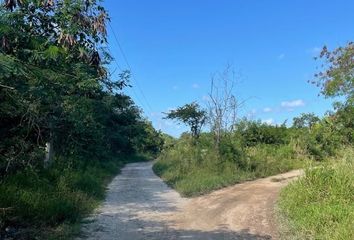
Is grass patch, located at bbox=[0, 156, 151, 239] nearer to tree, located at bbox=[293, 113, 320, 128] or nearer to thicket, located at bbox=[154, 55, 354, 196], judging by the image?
thicket, located at bbox=[154, 55, 354, 196]

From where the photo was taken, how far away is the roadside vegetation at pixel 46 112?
502 centimetres

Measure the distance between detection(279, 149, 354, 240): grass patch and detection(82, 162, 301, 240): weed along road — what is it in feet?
1.90

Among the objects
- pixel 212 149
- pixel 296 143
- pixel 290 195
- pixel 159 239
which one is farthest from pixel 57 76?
pixel 296 143

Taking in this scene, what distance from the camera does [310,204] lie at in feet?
36.4

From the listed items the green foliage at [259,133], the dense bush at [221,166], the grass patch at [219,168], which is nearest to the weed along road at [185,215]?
the grass patch at [219,168]

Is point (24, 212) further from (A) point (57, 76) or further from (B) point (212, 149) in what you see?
(B) point (212, 149)

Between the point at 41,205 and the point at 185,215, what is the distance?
3.80 m

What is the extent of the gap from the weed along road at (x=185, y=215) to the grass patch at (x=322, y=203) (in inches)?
22.8

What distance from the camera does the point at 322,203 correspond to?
1091 centimetres

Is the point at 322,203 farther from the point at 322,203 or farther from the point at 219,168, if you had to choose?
the point at 219,168

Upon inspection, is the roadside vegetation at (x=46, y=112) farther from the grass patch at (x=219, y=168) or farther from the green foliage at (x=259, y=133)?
the green foliage at (x=259, y=133)

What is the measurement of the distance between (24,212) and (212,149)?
13.4m

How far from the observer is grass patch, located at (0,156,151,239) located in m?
9.02

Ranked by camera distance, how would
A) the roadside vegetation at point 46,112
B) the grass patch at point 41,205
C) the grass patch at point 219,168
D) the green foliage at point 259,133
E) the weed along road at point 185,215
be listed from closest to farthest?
1. the roadside vegetation at point 46,112
2. the grass patch at point 41,205
3. the weed along road at point 185,215
4. the grass patch at point 219,168
5. the green foliage at point 259,133
